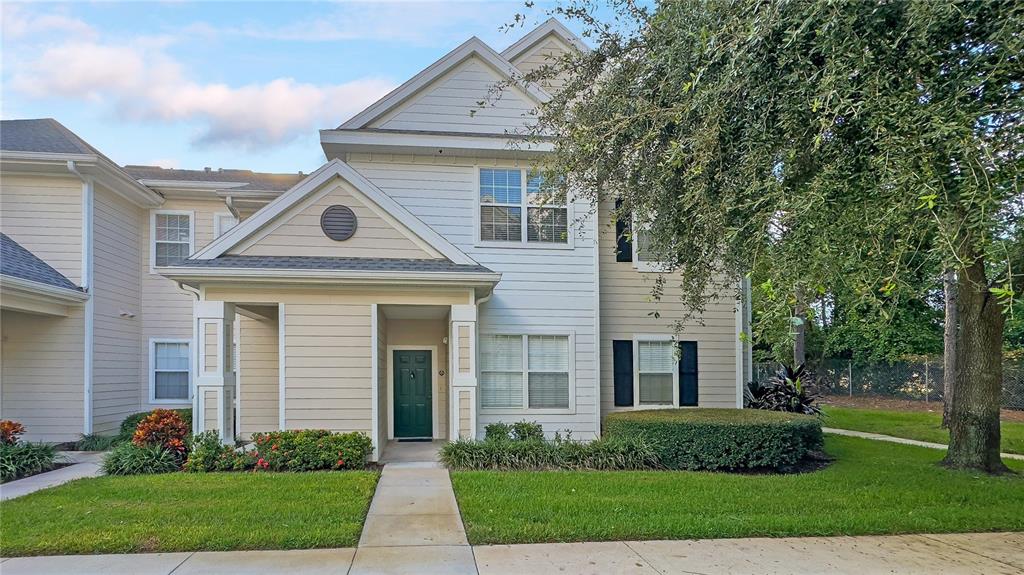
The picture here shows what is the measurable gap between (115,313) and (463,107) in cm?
856

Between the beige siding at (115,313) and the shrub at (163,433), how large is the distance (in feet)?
12.1

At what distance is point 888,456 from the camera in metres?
10.7

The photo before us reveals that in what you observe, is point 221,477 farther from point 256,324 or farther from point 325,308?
point 256,324

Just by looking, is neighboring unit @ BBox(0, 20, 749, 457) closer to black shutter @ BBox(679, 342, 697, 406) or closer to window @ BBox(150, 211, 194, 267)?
black shutter @ BBox(679, 342, 697, 406)

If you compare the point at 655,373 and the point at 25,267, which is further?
the point at 655,373

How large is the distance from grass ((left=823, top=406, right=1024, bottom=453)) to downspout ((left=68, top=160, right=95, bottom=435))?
1579cm

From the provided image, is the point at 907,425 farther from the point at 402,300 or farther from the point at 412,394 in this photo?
the point at 402,300

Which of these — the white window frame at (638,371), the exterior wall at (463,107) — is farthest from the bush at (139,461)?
the white window frame at (638,371)

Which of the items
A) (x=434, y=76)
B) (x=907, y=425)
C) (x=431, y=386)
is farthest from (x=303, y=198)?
(x=907, y=425)

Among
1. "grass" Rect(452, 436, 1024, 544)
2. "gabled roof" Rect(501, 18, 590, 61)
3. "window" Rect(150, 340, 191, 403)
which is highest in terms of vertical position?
"gabled roof" Rect(501, 18, 590, 61)

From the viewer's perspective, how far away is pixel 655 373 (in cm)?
1199

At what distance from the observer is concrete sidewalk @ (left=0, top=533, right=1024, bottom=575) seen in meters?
4.93

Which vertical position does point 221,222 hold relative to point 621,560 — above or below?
above

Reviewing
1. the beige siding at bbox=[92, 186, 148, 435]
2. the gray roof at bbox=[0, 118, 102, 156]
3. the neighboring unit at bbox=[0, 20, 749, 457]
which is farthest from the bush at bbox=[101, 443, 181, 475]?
the gray roof at bbox=[0, 118, 102, 156]
